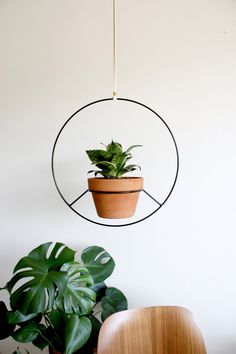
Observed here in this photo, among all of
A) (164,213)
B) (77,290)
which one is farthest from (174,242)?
(77,290)

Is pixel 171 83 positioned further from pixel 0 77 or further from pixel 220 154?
pixel 0 77

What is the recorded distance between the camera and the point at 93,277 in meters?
1.22

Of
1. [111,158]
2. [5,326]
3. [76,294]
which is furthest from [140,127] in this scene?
[5,326]

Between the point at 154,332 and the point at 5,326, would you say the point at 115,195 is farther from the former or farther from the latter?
the point at 5,326

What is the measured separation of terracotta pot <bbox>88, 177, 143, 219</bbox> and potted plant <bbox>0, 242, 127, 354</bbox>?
237mm

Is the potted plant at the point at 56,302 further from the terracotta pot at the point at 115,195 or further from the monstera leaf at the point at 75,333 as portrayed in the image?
the terracotta pot at the point at 115,195

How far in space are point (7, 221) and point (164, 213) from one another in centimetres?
80

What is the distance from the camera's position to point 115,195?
3.32 feet

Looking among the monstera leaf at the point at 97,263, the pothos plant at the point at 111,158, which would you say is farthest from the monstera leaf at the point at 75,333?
the pothos plant at the point at 111,158

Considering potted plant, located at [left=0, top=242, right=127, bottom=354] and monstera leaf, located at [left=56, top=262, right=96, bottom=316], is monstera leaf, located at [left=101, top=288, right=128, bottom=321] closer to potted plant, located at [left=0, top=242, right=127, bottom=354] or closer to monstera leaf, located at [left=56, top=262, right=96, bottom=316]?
potted plant, located at [left=0, top=242, right=127, bottom=354]

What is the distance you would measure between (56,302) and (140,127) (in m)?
0.84

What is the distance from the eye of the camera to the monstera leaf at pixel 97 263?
1.22m

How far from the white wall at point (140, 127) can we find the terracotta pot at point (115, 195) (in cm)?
34

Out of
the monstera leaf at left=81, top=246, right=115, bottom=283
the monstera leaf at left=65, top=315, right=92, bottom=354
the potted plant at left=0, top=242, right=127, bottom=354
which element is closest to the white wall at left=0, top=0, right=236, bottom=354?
the monstera leaf at left=81, top=246, right=115, bottom=283
